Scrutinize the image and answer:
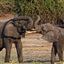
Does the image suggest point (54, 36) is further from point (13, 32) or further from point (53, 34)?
point (13, 32)

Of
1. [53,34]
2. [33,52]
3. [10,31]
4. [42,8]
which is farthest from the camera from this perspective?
[42,8]

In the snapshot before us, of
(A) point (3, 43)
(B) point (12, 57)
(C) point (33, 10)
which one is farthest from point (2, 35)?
(C) point (33, 10)

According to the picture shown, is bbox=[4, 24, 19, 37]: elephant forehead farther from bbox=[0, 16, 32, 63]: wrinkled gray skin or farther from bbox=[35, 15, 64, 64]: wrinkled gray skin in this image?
bbox=[35, 15, 64, 64]: wrinkled gray skin

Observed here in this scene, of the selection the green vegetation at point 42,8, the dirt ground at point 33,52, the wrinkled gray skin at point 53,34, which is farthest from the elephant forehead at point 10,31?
the green vegetation at point 42,8

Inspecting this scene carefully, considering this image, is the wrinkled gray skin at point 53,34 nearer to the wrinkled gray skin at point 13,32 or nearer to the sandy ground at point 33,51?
the sandy ground at point 33,51

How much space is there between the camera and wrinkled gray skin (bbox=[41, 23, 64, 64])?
45.1ft

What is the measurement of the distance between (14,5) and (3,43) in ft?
36.3

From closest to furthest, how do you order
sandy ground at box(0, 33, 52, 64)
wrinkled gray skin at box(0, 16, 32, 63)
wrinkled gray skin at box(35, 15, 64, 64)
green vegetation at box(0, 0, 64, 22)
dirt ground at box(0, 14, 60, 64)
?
wrinkled gray skin at box(35, 15, 64, 64)
wrinkled gray skin at box(0, 16, 32, 63)
dirt ground at box(0, 14, 60, 64)
sandy ground at box(0, 33, 52, 64)
green vegetation at box(0, 0, 64, 22)

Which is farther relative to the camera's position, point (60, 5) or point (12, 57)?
point (60, 5)

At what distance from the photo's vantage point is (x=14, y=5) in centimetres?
2603

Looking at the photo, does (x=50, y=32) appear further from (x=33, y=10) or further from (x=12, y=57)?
(x=33, y=10)

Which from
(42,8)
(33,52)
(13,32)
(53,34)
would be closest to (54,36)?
(53,34)

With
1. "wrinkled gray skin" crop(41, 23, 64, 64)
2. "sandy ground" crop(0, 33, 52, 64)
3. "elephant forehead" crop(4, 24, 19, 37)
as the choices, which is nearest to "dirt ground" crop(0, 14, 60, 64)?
"sandy ground" crop(0, 33, 52, 64)

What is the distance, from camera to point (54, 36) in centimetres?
1394
